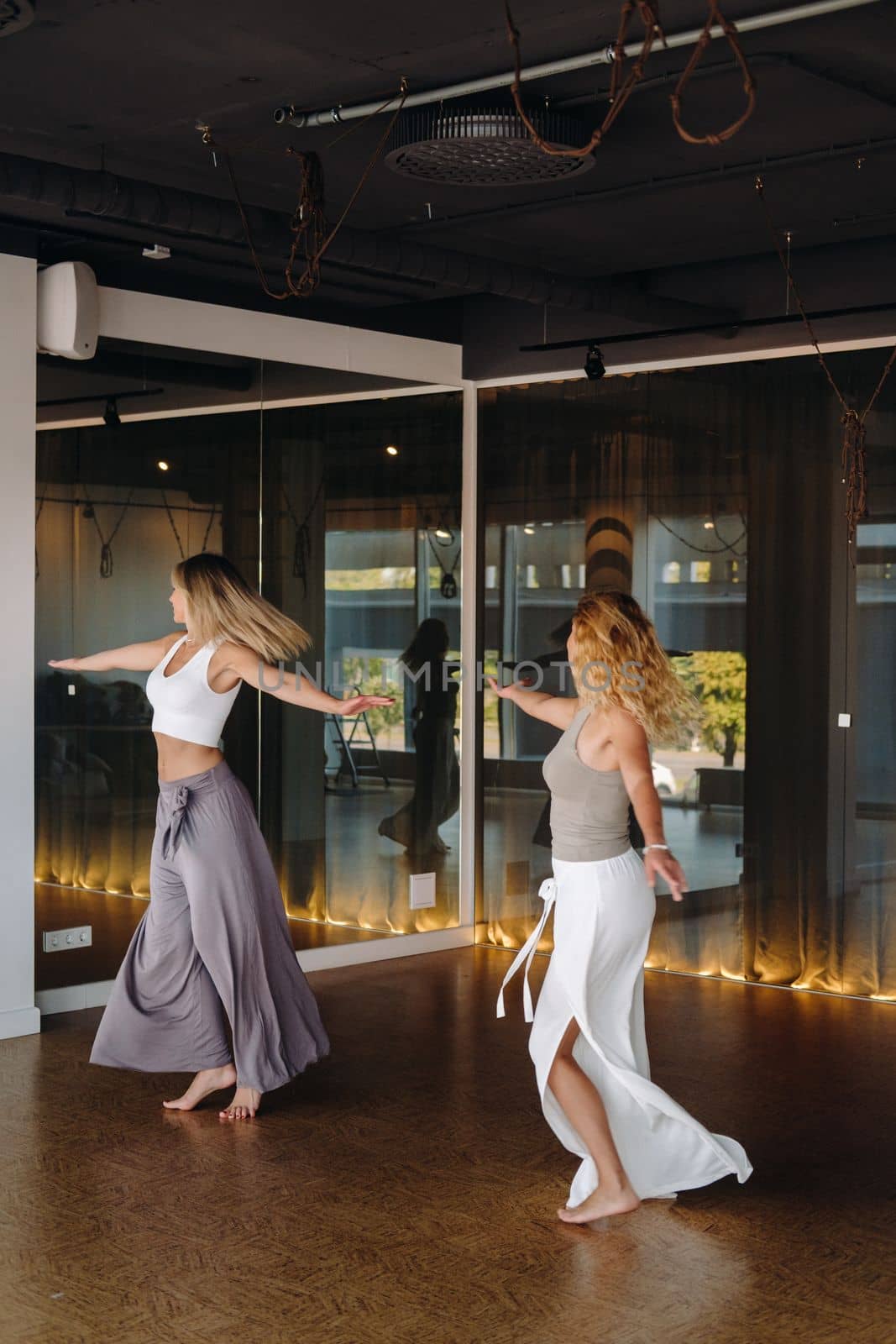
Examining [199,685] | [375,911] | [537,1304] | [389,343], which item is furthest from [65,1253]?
[389,343]

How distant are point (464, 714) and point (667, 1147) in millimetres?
3875

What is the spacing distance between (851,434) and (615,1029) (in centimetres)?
299

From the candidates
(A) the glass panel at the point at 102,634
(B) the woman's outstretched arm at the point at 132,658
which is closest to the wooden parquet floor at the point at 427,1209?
(A) the glass panel at the point at 102,634

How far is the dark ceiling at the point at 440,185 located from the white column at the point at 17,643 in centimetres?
39

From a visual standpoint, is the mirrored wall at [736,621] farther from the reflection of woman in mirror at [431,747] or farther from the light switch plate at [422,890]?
the light switch plate at [422,890]

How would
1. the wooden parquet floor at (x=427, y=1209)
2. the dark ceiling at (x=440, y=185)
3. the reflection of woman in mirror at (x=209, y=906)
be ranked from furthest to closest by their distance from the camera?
the reflection of woman in mirror at (x=209, y=906) < the dark ceiling at (x=440, y=185) < the wooden parquet floor at (x=427, y=1209)

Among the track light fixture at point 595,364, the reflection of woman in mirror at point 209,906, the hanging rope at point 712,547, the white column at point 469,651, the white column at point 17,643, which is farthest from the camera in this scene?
the white column at point 469,651

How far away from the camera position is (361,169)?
5.50 metres

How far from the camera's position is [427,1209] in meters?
4.06

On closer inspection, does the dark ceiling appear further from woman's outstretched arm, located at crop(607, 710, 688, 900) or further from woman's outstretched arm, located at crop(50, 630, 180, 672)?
woman's outstretched arm, located at crop(607, 710, 688, 900)

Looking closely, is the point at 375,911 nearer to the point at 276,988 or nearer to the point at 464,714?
the point at 464,714

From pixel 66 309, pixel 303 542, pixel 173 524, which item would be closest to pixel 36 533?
pixel 173 524

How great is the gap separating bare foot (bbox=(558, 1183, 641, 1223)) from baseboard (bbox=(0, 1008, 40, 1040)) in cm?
266

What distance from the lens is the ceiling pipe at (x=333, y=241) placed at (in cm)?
489
